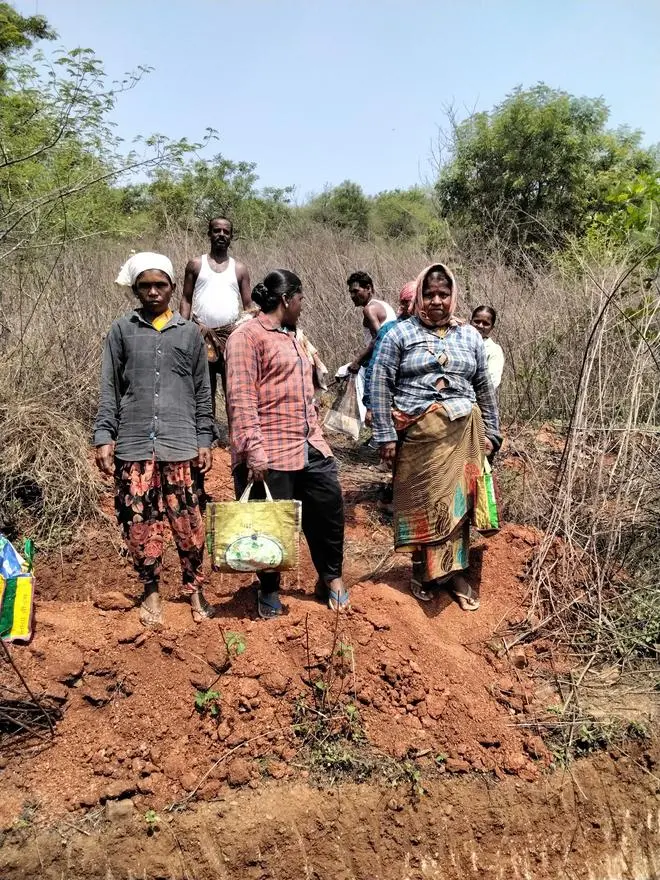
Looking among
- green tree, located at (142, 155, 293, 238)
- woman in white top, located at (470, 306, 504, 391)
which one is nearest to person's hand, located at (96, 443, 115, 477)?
woman in white top, located at (470, 306, 504, 391)

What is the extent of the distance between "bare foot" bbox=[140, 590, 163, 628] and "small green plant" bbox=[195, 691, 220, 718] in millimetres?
457

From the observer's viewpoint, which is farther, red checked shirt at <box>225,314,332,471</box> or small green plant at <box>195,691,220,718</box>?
red checked shirt at <box>225,314,332,471</box>

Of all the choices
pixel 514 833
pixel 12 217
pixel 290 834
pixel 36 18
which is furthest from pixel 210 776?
pixel 36 18

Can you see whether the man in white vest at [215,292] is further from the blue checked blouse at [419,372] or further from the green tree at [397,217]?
the green tree at [397,217]

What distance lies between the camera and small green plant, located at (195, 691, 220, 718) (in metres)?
2.69

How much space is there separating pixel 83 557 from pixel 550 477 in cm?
321

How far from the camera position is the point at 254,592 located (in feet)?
11.2

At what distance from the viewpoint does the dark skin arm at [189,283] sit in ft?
15.4

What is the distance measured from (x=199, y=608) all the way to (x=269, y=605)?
0.35m

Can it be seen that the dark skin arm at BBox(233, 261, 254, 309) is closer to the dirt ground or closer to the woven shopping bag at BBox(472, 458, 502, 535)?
the woven shopping bag at BBox(472, 458, 502, 535)

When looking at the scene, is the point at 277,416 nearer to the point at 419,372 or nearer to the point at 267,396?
the point at 267,396

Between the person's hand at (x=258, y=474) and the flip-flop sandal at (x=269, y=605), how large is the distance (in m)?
0.62

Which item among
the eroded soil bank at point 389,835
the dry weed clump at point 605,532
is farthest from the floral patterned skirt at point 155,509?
the dry weed clump at point 605,532

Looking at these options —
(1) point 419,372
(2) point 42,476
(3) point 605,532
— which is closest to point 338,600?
(1) point 419,372
